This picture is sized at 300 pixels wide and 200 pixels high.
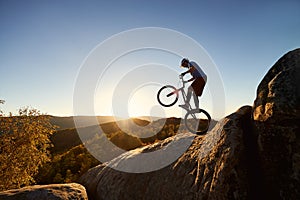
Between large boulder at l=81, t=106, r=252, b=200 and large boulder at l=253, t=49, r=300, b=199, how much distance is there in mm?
529

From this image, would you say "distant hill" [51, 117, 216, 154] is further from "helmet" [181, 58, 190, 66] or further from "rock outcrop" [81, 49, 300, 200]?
"rock outcrop" [81, 49, 300, 200]

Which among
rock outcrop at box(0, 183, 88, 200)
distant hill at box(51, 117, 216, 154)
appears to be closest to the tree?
distant hill at box(51, 117, 216, 154)

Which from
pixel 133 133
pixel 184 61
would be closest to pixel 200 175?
pixel 184 61

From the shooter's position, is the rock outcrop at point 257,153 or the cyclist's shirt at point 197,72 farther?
the cyclist's shirt at point 197,72

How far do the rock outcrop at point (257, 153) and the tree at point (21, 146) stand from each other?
2229cm

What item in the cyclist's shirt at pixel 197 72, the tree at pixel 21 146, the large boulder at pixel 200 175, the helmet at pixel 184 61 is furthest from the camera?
the tree at pixel 21 146

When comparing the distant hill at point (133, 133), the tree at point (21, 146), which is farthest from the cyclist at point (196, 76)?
the tree at point (21, 146)

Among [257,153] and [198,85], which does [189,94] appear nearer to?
[198,85]

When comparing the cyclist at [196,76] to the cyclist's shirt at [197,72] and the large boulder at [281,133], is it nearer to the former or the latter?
the cyclist's shirt at [197,72]

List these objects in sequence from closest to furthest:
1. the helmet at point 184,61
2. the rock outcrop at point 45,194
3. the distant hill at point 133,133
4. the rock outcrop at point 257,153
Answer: the rock outcrop at point 257,153, the rock outcrop at point 45,194, the helmet at point 184,61, the distant hill at point 133,133

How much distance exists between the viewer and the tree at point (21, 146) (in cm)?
2267

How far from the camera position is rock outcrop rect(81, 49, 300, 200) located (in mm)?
4680

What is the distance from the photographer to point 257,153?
17.2ft

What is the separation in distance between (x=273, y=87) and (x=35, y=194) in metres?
8.25
